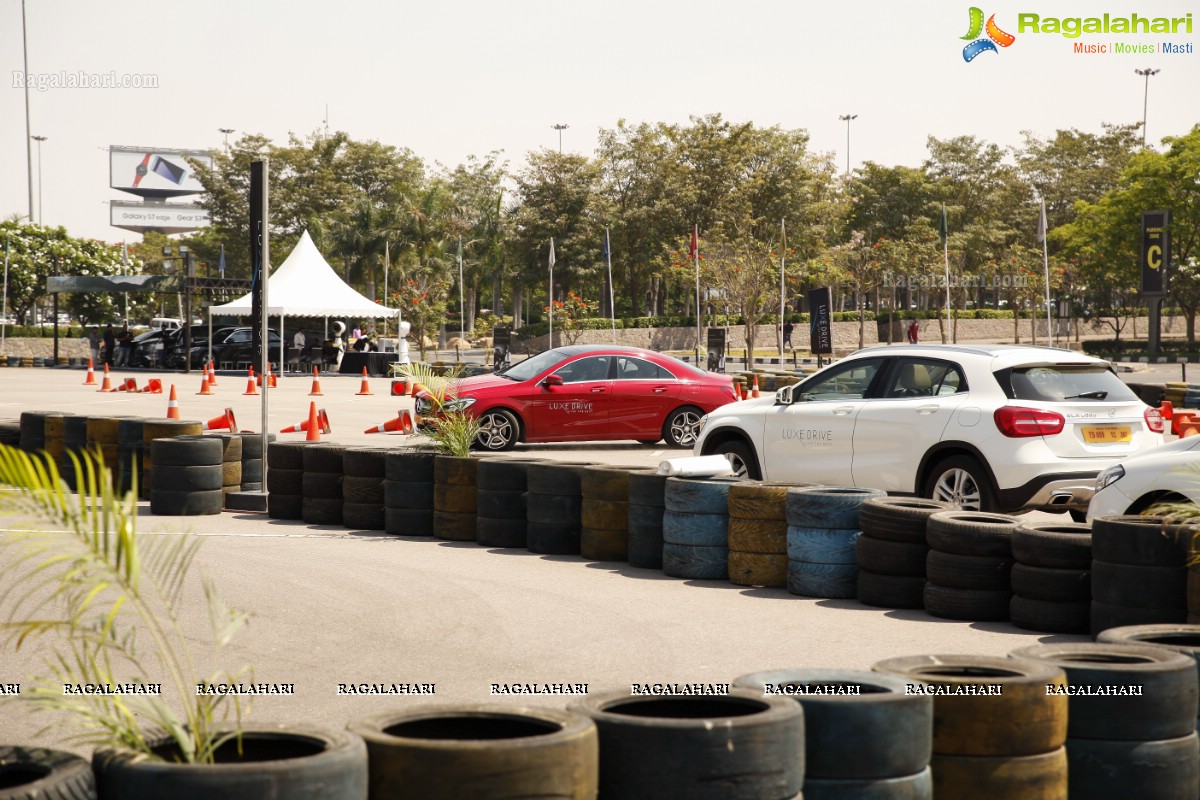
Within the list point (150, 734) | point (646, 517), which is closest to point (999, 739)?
point (150, 734)

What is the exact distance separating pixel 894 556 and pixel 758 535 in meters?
1.13

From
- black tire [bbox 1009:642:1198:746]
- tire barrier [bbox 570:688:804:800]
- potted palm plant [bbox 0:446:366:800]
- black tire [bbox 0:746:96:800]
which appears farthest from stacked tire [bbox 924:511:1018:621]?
black tire [bbox 0:746:96:800]

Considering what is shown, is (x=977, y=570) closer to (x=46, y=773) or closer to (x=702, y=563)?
(x=702, y=563)

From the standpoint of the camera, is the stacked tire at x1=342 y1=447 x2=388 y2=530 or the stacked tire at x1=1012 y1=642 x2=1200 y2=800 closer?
the stacked tire at x1=1012 y1=642 x2=1200 y2=800

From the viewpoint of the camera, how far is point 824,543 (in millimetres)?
9391

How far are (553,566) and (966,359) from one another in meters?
4.10

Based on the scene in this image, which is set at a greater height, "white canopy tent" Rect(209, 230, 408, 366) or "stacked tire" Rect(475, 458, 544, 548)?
"white canopy tent" Rect(209, 230, 408, 366)

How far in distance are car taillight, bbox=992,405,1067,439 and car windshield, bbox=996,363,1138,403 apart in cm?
20

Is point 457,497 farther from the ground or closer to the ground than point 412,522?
farther from the ground

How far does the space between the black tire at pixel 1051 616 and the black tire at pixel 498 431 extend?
11.6 meters

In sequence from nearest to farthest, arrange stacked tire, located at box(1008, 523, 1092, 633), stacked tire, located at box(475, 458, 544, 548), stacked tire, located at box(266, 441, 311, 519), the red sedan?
stacked tire, located at box(1008, 523, 1092, 633), stacked tire, located at box(475, 458, 544, 548), stacked tire, located at box(266, 441, 311, 519), the red sedan

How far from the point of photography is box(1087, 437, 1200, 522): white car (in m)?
8.93

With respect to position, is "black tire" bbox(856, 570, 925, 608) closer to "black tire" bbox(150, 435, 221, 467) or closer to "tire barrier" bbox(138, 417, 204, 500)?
"black tire" bbox(150, 435, 221, 467)

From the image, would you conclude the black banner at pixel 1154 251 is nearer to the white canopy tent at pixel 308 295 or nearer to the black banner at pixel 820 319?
the black banner at pixel 820 319
